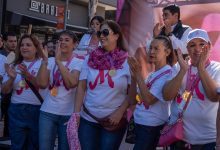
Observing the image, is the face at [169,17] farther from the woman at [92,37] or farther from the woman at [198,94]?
the woman at [198,94]

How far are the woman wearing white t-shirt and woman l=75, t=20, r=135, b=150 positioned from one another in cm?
46

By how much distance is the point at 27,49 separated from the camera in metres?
5.21

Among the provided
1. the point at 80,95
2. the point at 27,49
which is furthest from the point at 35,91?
the point at 80,95

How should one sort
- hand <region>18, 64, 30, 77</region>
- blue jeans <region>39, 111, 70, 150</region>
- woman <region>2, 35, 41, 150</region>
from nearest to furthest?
blue jeans <region>39, 111, 70, 150</region>
hand <region>18, 64, 30, 77</region>
woman <region>2, 35, 41, 150</region>

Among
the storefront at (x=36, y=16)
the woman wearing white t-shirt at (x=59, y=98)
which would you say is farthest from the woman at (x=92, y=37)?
the storefront at (x=36, y=16)

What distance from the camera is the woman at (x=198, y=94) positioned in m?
3.49

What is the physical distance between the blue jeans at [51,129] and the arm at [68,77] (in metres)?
0.40

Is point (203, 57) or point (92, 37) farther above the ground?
point (92, 37)

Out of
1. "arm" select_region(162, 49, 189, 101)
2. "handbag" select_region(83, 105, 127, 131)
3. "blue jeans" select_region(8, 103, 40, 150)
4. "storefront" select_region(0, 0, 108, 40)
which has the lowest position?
"blue jeans" select_region(8, 103, 40, 150)

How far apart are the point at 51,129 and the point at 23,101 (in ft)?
2.13

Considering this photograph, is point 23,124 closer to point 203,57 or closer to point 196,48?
point 196,48

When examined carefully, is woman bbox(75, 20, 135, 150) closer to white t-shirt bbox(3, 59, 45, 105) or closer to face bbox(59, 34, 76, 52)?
face bbox(59, 34, 76, 52)

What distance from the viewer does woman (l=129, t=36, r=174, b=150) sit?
3.85m

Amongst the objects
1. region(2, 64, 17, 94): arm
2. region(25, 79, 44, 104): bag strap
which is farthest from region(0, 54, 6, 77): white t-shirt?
region(25, 79, 44, 104): bag strap
